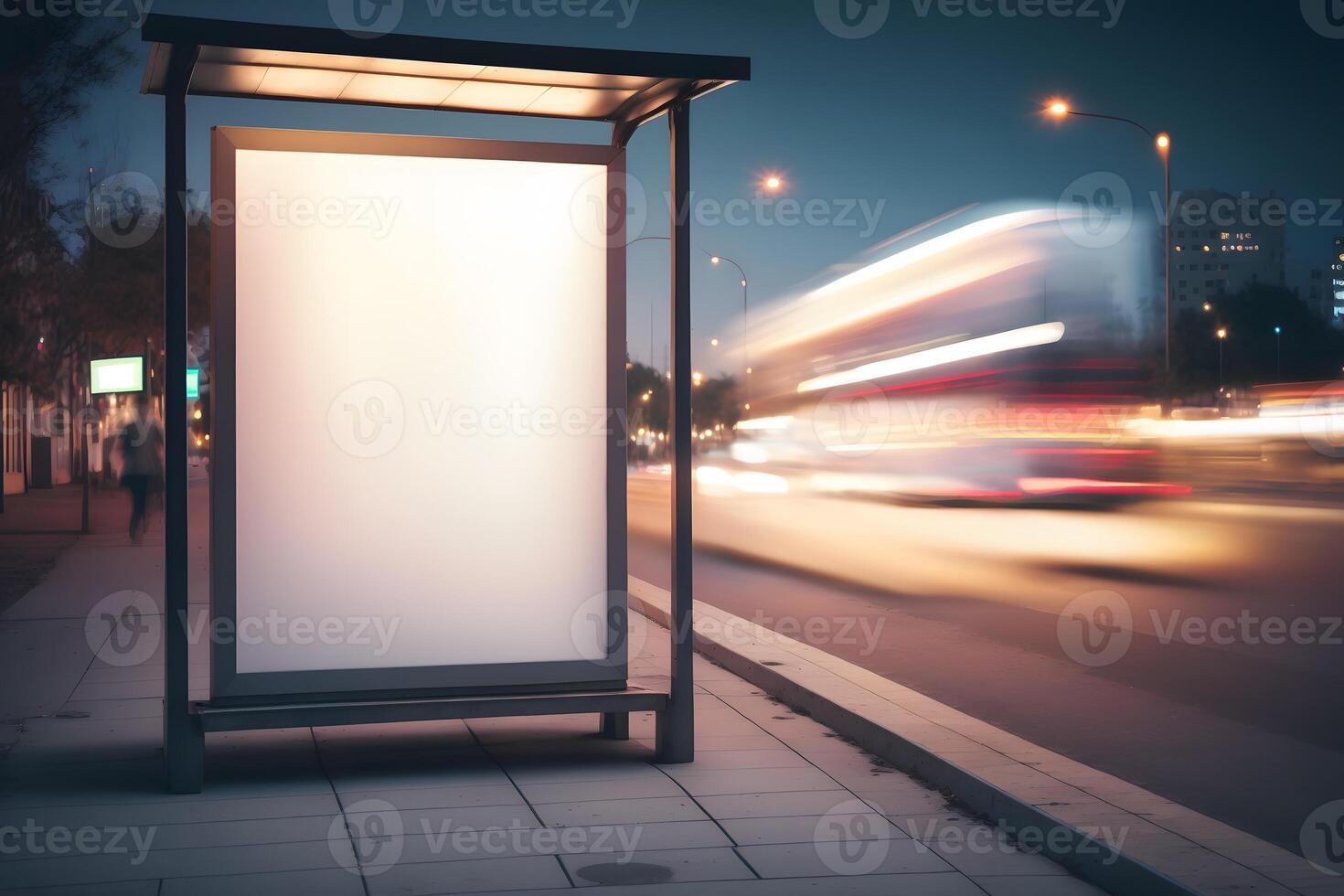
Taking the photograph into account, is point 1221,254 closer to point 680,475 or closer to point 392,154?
point 680,475

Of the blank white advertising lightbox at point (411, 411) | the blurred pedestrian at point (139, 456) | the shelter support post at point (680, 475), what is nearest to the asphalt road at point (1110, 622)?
the shelter support post at point (680, 475)

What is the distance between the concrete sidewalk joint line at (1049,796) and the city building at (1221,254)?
243 ft

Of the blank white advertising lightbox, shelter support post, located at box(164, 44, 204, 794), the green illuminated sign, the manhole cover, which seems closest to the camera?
the manhole cover

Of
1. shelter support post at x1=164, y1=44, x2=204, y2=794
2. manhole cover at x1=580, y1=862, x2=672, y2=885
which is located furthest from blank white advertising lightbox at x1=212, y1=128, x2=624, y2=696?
manhole cover at x1=580, y1=862, x2=672, y2=885

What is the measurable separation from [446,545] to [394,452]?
1.71 feet

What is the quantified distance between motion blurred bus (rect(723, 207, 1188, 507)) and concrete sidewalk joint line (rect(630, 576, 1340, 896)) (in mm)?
11593

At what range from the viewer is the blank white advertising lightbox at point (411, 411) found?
632 centimetres

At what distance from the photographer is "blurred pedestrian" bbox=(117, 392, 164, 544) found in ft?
63.8

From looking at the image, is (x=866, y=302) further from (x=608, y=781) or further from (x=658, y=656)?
(x=608, y=781)

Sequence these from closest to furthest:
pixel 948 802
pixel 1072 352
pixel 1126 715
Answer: pixel 948 802, pixel 1126 715, pixel 1072 352

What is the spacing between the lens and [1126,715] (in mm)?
8172

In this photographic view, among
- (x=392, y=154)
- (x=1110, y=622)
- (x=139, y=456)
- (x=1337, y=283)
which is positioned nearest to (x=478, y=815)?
(x=392, y=154)

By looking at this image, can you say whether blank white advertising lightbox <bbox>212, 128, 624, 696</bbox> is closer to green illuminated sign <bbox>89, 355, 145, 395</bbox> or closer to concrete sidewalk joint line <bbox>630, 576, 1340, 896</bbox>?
concrete sidewalk joint line <bbox>630, 576, 1340, 896</bbox>

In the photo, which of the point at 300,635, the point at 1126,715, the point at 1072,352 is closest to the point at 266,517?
the point at 300,635
